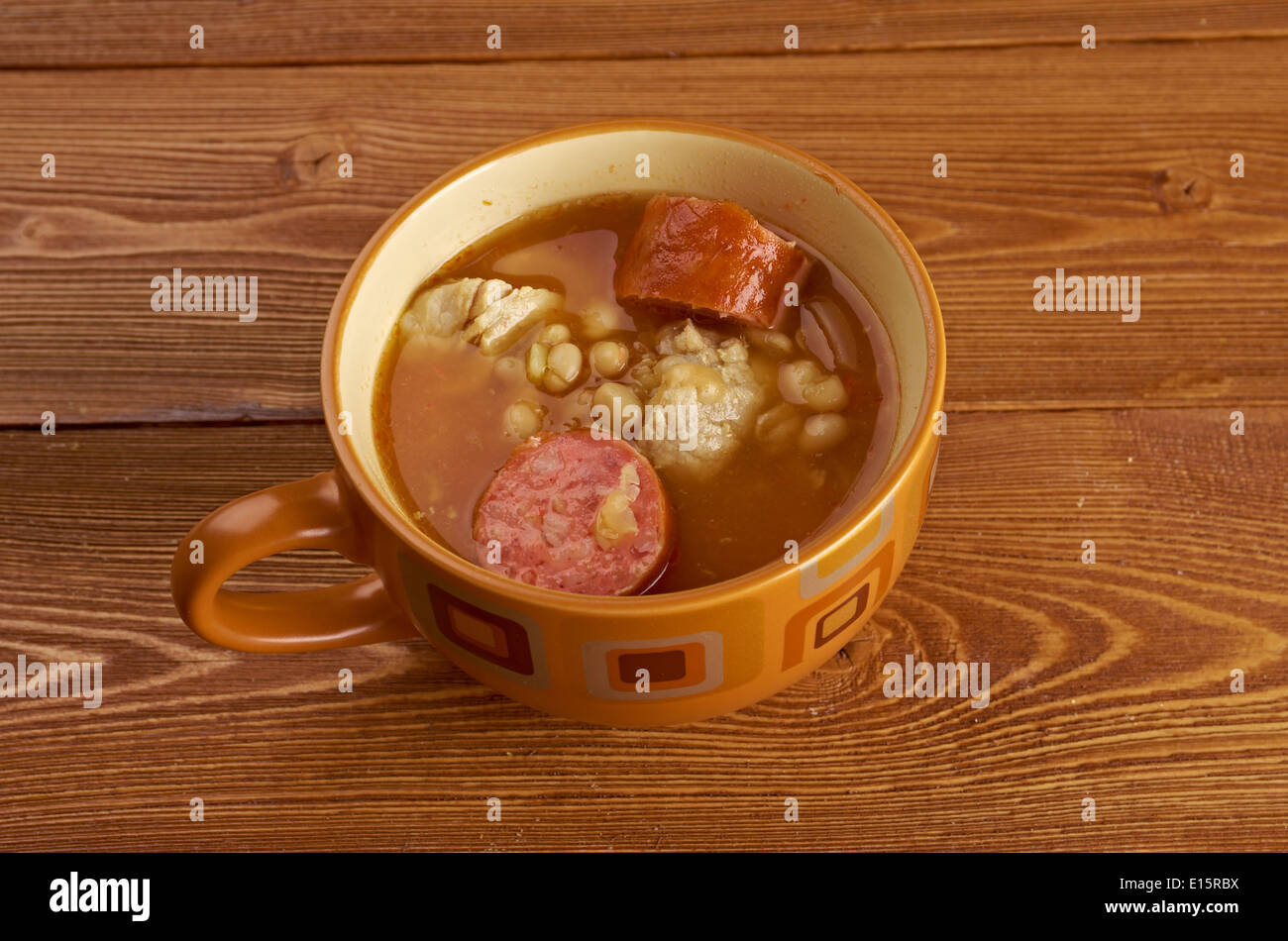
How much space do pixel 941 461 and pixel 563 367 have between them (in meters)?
0.50

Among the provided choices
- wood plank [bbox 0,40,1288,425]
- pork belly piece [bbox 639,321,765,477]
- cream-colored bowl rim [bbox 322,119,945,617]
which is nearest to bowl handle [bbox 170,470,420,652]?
cream-colored bowl rim [bbox 322,119,945,617]

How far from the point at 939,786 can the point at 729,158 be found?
67 cm

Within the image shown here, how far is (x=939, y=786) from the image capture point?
131 cm

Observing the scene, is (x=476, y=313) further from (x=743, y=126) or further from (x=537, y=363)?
(x=743, y=126)

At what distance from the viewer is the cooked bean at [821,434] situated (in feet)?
4.04

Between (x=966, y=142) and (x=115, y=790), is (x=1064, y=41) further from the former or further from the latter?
(x=115, y=790)

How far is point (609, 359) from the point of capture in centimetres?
130

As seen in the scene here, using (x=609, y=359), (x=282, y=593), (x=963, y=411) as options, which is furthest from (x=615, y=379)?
(x=963, y=411)

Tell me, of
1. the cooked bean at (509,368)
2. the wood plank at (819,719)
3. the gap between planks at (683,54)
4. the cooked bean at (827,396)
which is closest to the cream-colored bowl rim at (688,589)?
the cooked bean at (827,396)

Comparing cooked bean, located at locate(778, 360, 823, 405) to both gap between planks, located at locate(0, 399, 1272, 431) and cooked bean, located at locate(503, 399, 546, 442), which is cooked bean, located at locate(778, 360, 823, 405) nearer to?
cooked bean, located at locate(503, 399, 546, 442)

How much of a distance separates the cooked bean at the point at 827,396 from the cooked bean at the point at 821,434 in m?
0.01

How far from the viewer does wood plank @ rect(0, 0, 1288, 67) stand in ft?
6.12

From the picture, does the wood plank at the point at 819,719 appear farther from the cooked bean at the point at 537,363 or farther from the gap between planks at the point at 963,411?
the cooked bean at the point at 537,363

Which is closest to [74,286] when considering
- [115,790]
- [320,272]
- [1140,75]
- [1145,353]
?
[320,272]
